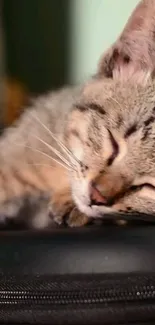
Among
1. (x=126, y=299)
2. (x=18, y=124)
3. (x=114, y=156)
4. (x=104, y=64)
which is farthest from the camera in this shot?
(x=18, y=124)

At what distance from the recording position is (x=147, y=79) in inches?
41.5

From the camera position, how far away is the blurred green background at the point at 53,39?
5.88 feet

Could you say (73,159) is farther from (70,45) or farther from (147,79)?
(70,45)

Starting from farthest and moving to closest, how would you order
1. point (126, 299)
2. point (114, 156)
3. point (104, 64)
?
point (104, 64) < point (114, 156) < point (126, 299)

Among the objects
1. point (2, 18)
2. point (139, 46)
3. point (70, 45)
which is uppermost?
point (139, 46)

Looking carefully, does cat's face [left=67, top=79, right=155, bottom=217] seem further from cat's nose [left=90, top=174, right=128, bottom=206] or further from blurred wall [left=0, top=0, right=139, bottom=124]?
blurred wall [left=0, top=0, right=139, bottom=124]

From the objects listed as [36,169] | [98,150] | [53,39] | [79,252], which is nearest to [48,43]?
[53,39]

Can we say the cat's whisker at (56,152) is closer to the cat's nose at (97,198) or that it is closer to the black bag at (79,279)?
the cat's nose at (97,198)

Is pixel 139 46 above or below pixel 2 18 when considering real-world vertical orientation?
above

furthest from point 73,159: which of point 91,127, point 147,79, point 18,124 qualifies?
point 18,124

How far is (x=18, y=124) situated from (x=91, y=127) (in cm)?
30

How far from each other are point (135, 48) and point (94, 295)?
501mm

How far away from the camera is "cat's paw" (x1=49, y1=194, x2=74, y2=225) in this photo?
1012 mm

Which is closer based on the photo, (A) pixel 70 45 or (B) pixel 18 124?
(B) pixel 18 124
